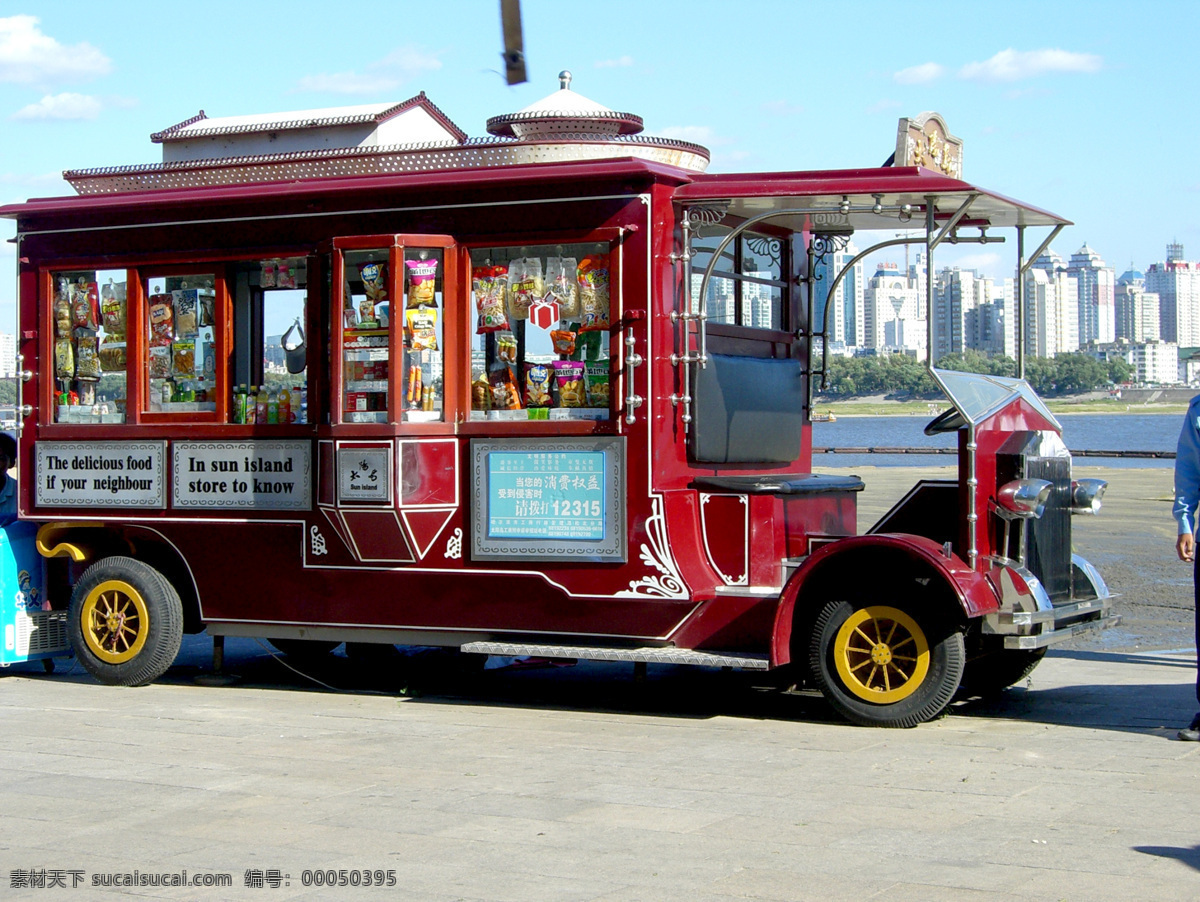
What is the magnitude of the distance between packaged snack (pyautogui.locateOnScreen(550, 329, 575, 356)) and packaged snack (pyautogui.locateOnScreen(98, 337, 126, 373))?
3048 millimetres

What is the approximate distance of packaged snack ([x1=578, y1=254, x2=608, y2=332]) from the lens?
8.45m

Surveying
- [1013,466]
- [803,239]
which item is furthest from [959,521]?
[803,239]

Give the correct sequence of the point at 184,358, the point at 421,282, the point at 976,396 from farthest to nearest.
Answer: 1. the point at 184,358
2. the point at 421,282
3. the point at 976,396

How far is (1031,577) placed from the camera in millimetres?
7770

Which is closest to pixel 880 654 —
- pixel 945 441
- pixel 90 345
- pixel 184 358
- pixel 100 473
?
pixel 184 358

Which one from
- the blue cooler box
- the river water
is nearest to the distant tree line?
the river water

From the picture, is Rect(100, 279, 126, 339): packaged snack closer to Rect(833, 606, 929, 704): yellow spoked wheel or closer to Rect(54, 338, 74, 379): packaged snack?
Rect(54, 338, 74, 379): packaged snack

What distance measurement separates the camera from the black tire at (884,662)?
760 centimetres

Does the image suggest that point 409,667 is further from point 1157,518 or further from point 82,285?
point 1157,518

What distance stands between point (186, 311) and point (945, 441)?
69202mm

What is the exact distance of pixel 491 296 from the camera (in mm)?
8672

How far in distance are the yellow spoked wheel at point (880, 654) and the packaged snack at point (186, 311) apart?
4586 millimetres

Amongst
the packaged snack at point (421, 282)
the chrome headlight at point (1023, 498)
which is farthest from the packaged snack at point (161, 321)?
the chrome headlight at point (1023, 498)

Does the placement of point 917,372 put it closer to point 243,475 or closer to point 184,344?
point 243,475
